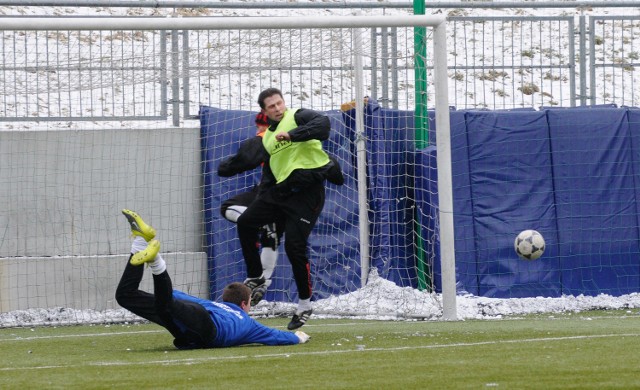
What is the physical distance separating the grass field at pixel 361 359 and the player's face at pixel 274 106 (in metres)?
2.02

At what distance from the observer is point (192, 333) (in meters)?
8.89

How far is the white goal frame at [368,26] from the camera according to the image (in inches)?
449

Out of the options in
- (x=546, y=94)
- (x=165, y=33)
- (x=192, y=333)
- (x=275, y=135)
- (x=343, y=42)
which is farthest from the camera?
(x=546, y=94)

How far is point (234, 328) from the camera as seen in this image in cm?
898

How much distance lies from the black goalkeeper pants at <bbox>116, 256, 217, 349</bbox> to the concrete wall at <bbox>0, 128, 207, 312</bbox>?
15.3ft

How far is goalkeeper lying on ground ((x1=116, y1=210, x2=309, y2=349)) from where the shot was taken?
8.68 metres

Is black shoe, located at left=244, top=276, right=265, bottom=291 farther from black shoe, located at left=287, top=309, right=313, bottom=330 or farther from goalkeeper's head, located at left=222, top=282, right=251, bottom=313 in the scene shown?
goalkeeper's head, located at left=222, top=282, right=251, bottom=313

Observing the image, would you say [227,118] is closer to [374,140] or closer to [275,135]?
[374,140]

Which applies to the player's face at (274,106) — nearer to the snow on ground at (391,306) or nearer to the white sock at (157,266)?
the white sock at (157,266)

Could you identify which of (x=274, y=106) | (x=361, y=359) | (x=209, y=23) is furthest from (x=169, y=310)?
(x=209, y=23)

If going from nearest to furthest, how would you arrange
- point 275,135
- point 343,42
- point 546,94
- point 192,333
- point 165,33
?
Result: point 192,333 < point 275,135 < point 343,42 < point 165,33 < point 546,94

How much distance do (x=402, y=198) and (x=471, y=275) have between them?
1.30m

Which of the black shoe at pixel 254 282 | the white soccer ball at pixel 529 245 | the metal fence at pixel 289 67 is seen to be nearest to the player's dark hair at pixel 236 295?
the black shoe at pixel 254 282

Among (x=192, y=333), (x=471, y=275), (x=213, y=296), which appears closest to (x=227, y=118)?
(x=213, y=296)
